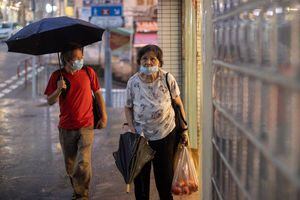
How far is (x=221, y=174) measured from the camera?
2.94m

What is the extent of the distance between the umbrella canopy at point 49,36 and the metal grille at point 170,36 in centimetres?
351

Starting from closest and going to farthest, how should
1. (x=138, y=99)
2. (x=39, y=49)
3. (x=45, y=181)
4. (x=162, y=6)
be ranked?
(x=138, y=99) < (x=39, y=49) < (x=45, y=181) < (x=162, y=6)

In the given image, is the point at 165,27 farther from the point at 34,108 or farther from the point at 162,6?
the point at 34,108

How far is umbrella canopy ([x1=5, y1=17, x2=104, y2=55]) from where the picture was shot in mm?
5277

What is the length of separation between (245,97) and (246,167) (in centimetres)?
28

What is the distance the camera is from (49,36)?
5336 mm

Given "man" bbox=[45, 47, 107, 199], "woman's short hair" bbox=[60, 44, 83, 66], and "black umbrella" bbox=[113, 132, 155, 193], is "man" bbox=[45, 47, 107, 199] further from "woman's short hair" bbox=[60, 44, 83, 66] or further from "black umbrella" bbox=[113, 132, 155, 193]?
"black umbrella" bbox=[113, 132, 155, 193]

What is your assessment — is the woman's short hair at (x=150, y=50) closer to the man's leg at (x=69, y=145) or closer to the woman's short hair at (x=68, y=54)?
the woman's short hair at (x=68, y=54)

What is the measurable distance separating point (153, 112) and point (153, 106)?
0.05 meters

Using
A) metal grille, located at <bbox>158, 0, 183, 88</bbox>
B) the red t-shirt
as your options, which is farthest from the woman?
metal grille, located at <bbox>158, 0, 183, 88</bbox>

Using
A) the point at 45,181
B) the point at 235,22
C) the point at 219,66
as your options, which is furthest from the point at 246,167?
the point at 45,181

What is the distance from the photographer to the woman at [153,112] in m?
4.75

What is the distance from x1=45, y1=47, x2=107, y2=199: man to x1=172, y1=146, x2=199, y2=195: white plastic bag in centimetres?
101

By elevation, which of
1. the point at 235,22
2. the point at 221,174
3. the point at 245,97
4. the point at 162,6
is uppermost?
the point at 162,6
